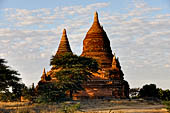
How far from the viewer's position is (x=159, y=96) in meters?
42.9

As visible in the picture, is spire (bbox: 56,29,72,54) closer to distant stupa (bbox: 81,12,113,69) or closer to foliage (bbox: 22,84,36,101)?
distant stupa (bbox: 81,12,113,69)

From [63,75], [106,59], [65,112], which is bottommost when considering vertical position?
[65,112]

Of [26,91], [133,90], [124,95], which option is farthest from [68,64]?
[133,90]

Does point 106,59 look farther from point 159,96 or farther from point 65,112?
point 65,112

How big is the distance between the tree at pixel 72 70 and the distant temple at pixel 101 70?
9.46 ft

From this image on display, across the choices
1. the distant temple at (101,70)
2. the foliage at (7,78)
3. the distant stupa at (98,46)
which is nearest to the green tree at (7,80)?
the foliage at (7,78)

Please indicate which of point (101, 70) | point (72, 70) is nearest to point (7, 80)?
point (72, 70)

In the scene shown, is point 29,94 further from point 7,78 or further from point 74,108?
point 74,108

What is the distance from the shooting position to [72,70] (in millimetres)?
32875

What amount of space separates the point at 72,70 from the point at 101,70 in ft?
26.3

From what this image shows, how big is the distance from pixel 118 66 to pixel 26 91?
1409 cm

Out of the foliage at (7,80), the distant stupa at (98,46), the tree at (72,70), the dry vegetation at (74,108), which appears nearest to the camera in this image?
the dry vegetation at (74,108)

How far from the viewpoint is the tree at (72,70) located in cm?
3219

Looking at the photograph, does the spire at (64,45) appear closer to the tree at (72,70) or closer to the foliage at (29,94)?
the tree at (72,70)
